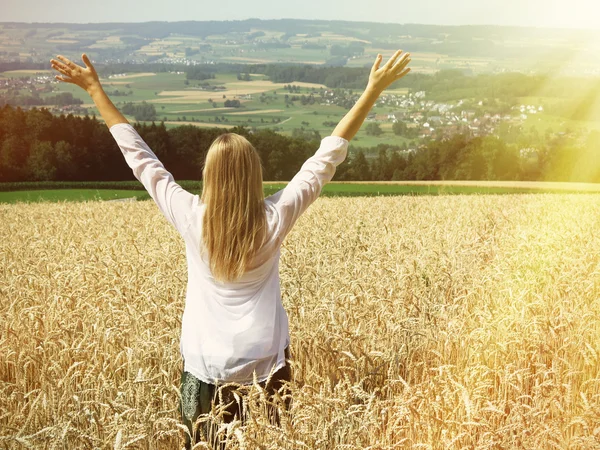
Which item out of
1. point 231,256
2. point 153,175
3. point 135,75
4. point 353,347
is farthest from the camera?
point 135,75

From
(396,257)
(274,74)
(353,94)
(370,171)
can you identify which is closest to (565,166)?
(370,171)

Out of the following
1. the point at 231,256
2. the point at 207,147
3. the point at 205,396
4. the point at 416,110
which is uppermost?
the point at 231,256

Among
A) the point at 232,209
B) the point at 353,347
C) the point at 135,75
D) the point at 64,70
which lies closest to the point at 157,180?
the point at 232,209

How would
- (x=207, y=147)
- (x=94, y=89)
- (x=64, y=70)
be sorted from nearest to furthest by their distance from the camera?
(x=94, y=89) → (x=64, y=70) → (x=207, y=147)

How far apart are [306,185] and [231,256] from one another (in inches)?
21.9

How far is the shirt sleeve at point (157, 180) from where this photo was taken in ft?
10.8

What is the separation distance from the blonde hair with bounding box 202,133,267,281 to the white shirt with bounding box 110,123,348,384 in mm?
83

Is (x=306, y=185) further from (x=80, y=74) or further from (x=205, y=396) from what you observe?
(x=80, y=74)

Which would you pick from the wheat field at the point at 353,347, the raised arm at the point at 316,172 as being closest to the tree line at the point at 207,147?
the wheat field at the point at 353,347

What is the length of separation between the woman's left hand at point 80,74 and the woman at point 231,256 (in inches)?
17.7

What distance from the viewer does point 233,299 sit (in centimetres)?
325

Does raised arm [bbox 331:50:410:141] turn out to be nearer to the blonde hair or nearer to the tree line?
the blonde hair

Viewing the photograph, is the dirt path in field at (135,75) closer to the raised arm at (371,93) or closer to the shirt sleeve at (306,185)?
the raised arm at (371,93)

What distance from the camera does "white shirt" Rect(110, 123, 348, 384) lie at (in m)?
3.22
